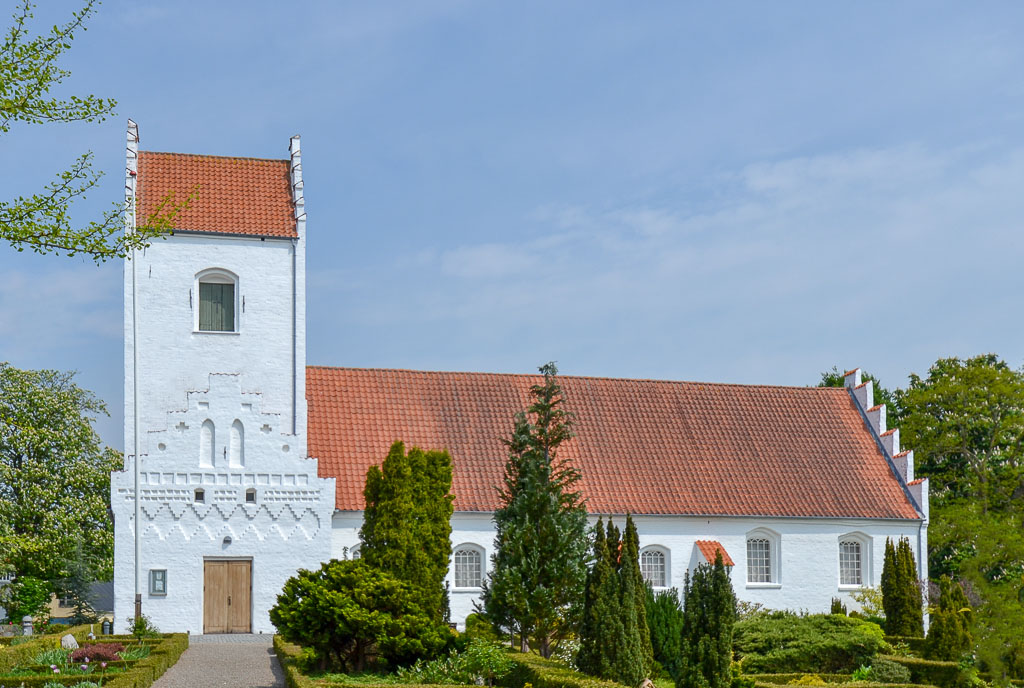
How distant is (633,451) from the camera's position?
37.0 meters

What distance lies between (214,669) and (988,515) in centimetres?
2708

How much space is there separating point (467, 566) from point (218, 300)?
33.1 ft

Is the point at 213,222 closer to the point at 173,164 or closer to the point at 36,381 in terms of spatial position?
the point at 173,164

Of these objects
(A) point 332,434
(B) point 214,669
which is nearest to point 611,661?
(B) point 214,669

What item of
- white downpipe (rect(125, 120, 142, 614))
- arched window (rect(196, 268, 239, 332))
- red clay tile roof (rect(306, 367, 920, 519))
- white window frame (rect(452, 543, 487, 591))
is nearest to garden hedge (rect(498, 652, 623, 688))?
white window frame (rect(452, 543, 487, 591))

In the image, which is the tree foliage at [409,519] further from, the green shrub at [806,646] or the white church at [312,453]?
the white church at [312,453]

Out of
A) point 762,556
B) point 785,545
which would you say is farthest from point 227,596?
point 785,545

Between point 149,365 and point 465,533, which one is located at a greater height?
point 149,365

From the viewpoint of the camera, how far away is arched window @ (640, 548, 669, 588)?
35.1 metres

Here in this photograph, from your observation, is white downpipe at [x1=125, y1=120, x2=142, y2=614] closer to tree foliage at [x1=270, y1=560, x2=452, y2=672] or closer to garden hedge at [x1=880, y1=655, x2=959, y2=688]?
tree foliage at [x1=270, y1=560, x2=452, y2=672]

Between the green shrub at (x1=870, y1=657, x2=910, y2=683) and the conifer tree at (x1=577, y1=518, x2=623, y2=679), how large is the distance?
7.27 metres

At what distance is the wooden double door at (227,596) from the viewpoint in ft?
105

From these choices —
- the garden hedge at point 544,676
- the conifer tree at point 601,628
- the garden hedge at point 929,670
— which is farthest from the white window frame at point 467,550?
the conifer tree at point 601,628

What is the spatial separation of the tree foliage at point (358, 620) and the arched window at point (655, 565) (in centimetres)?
1610
